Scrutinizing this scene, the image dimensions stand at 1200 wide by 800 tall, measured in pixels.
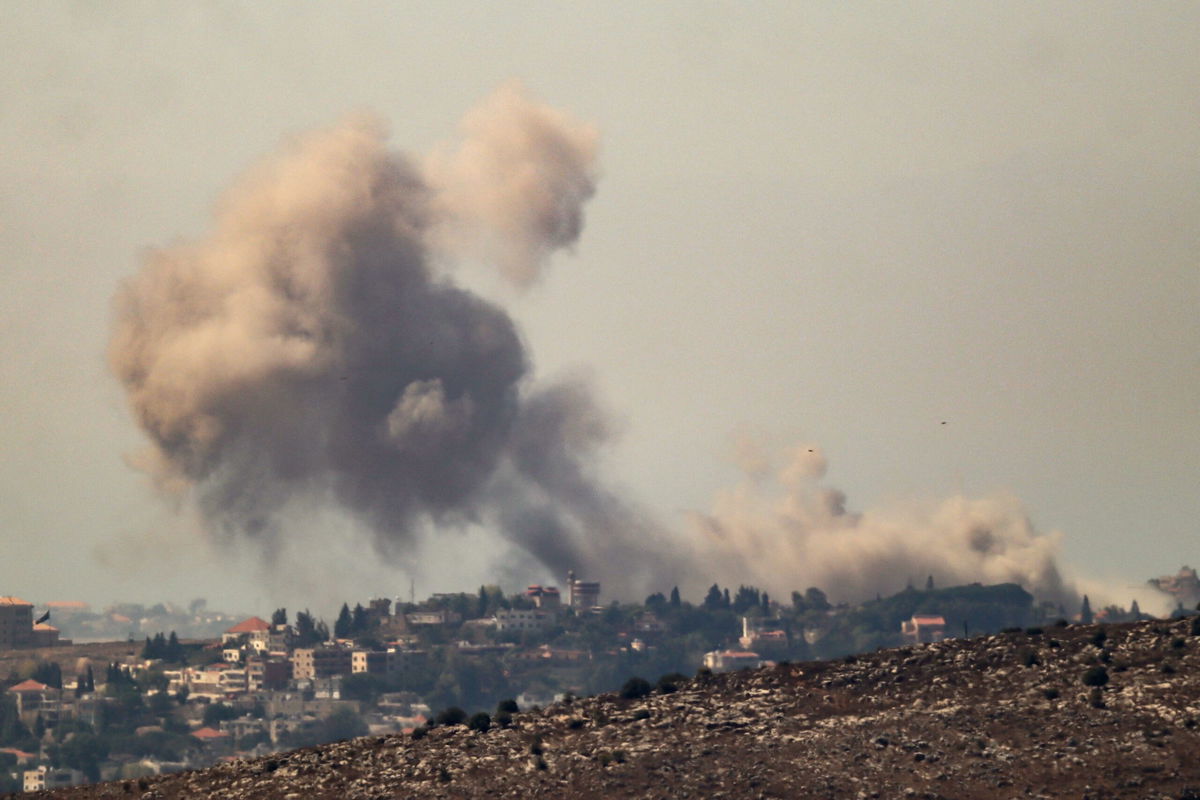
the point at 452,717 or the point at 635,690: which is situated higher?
the point at 635,690

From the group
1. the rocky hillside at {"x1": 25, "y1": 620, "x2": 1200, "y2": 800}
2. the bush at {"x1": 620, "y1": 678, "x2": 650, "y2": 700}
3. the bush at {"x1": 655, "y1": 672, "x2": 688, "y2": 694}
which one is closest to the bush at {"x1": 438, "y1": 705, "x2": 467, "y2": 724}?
the rocky hillside at {"x1": 25, "y1": 620, "x2": 1200, "y2": 800}

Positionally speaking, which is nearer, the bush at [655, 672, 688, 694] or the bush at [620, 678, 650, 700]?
the bush at [620, 678, 650, 700]

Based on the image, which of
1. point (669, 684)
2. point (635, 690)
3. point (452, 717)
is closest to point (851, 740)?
point (669, 684)

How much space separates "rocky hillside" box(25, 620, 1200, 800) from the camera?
8306 centimetres

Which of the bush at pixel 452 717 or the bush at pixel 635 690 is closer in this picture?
the bush at pixel 635 690

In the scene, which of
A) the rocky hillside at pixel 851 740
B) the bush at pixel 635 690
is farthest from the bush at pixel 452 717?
the bush at pixel 635 690

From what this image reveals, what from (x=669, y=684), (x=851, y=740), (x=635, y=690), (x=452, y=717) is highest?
(x=669, y=684)

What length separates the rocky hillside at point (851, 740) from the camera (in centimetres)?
8306

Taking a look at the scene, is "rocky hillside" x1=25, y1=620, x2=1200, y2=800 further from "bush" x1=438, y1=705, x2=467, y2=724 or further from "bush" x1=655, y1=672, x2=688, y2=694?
"bush" x1=438, y1=705, x2=467, y2=724

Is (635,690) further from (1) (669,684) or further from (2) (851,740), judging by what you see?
(2) (851,740)

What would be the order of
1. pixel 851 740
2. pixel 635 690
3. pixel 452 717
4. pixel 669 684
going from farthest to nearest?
pixel 452 717 → pixel 669 684 → pixel 635 690 → pixel 851 740

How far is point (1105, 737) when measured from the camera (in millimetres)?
84938

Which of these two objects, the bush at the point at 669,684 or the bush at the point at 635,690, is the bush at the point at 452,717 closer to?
the bush at the point at 635,690

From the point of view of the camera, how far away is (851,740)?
290 feet
